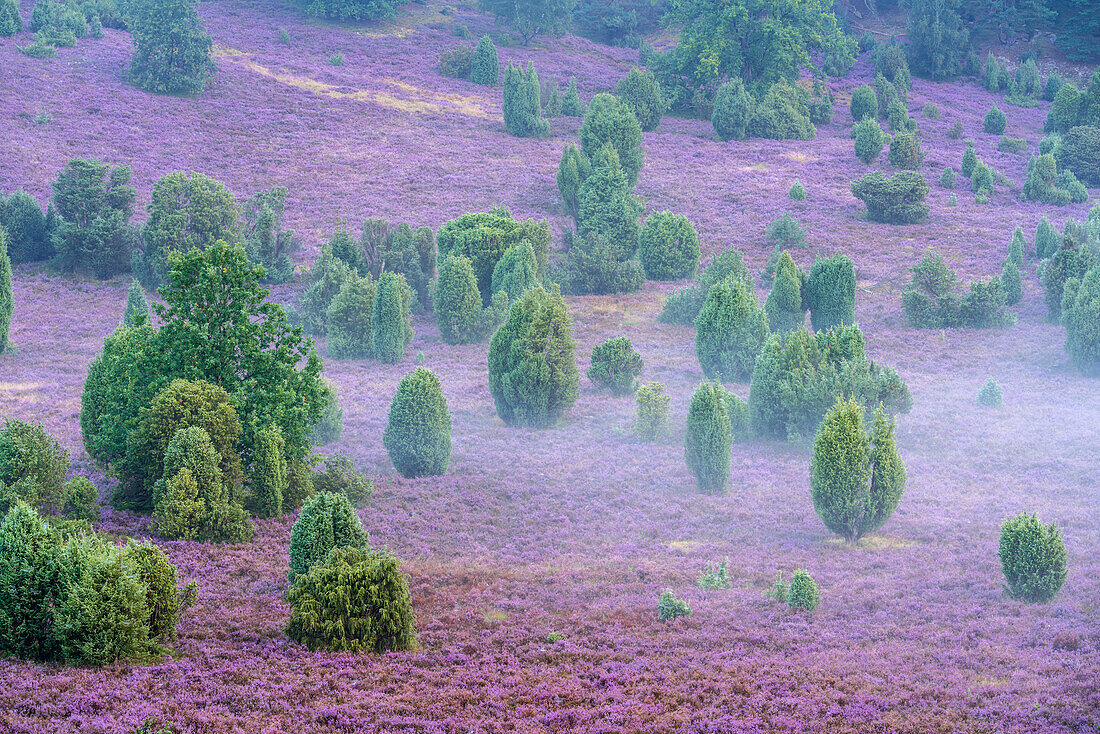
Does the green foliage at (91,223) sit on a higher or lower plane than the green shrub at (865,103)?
lower

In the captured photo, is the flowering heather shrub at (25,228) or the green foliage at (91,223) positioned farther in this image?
the flowering heather shrub at (25,228)

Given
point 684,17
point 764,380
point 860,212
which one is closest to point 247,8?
point 684,17

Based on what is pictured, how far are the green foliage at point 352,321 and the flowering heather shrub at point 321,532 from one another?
47.5ft

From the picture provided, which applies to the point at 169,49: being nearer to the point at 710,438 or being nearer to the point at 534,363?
the point at 534,363

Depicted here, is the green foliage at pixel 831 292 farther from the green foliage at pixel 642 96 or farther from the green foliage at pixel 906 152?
the green foliage at pixel 642 96

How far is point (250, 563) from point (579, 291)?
2024cm

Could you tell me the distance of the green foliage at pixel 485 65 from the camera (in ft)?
178

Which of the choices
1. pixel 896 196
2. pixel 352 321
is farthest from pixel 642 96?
pixel 352 321

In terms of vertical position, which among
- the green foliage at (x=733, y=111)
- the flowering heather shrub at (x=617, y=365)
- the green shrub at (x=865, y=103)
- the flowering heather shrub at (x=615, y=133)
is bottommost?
the flowering heather shrub at (x=617, y=365)

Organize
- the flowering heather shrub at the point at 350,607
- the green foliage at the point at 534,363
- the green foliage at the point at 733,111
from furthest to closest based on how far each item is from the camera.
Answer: the green foliage at the point at 733,111
the green foliage at the point at 534,363
the flowering heather shrub at the point at 350,607

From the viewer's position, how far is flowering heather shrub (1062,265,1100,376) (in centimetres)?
2272

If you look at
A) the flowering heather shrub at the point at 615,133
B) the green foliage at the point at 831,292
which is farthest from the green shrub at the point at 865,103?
the green foliage at the point at 831,292

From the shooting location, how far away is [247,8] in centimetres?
6284

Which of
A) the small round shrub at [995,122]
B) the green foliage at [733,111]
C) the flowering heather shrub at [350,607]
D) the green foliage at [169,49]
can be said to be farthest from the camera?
the small round shrub at [995,122]
